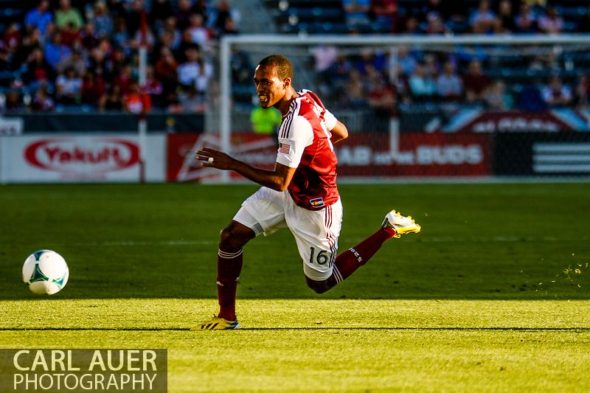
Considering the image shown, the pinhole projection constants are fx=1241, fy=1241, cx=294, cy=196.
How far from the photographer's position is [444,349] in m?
7.20

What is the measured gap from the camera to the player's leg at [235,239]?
26.6 ft

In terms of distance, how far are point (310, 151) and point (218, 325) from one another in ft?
4.17

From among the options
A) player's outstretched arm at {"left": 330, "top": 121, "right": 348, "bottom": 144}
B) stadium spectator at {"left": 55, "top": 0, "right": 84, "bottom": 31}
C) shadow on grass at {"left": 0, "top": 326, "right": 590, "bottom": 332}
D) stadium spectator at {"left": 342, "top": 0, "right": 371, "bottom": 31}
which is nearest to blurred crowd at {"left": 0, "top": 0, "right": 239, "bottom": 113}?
stadium spectator at {"left": 55, "top": 0, "right": 84, "bottom": 31}

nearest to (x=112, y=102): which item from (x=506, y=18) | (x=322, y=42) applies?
(x=322, y=42)

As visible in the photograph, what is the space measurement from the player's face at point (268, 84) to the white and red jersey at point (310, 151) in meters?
0.14

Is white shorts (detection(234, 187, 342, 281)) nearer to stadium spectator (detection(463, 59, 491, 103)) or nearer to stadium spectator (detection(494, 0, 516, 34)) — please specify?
stadium spectator (detection(463, 59, 491, 103))

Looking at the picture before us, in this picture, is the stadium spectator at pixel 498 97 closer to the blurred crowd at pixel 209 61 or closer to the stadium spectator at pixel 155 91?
the blurred crowd at pixel 209 61

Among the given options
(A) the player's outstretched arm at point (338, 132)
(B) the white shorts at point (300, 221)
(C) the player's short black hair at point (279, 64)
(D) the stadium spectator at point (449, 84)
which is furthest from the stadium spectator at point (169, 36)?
(C) the player's short black hair at point (279, 64)

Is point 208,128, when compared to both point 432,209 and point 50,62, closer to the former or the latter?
point 50,62

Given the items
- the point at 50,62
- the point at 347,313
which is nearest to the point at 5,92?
the point at 50,62

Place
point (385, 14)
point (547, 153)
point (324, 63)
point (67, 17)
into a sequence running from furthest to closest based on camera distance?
point (385, 14), point (67, 17), point (324, 63), point (547, 153)

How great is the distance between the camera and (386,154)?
25.0 metres

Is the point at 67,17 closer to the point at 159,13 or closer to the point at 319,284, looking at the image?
the point at 159,13

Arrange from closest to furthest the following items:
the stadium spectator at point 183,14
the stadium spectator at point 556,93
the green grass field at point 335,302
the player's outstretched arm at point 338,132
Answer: the green grass field at point 335,302 → the player's outstretched arm at point 338,132 → the stadium spectator at point 556,93 → the stadium spectator at point 183,14
